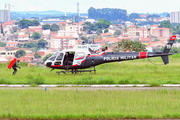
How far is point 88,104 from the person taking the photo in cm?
1277

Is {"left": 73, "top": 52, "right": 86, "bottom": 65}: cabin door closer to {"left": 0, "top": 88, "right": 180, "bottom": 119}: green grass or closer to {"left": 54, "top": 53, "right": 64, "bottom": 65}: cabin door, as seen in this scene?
{"left": 54, "top": 53, "right": 64, "bottom": 65}: cabin door

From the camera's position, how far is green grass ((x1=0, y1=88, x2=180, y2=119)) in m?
11.1

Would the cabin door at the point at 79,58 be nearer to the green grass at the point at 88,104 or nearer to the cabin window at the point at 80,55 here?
the cabin window at the point at 80,55

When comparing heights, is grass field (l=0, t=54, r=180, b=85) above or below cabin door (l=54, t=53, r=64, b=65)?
below

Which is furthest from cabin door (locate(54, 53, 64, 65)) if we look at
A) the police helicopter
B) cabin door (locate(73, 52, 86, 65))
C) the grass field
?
cabin door (locate(73, 52, 86, 65))

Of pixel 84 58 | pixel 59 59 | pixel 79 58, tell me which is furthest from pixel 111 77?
pixel 59 59

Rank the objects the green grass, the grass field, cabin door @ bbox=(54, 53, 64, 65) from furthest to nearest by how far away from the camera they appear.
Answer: cabin door @ bbox=(54, 53, 64, 65) < the grass field < the green grass

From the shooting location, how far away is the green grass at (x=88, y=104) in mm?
11062

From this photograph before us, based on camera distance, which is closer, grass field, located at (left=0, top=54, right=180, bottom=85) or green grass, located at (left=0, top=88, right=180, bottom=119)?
green grass, located at (left=0, top=88, right=180, bottom=119)

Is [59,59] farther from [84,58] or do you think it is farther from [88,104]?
[88,104]

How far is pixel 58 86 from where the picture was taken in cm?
1767

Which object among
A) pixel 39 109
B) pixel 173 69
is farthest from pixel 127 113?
Result: pixel 173 69

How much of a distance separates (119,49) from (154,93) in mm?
26353

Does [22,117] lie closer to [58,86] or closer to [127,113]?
[127,113]
